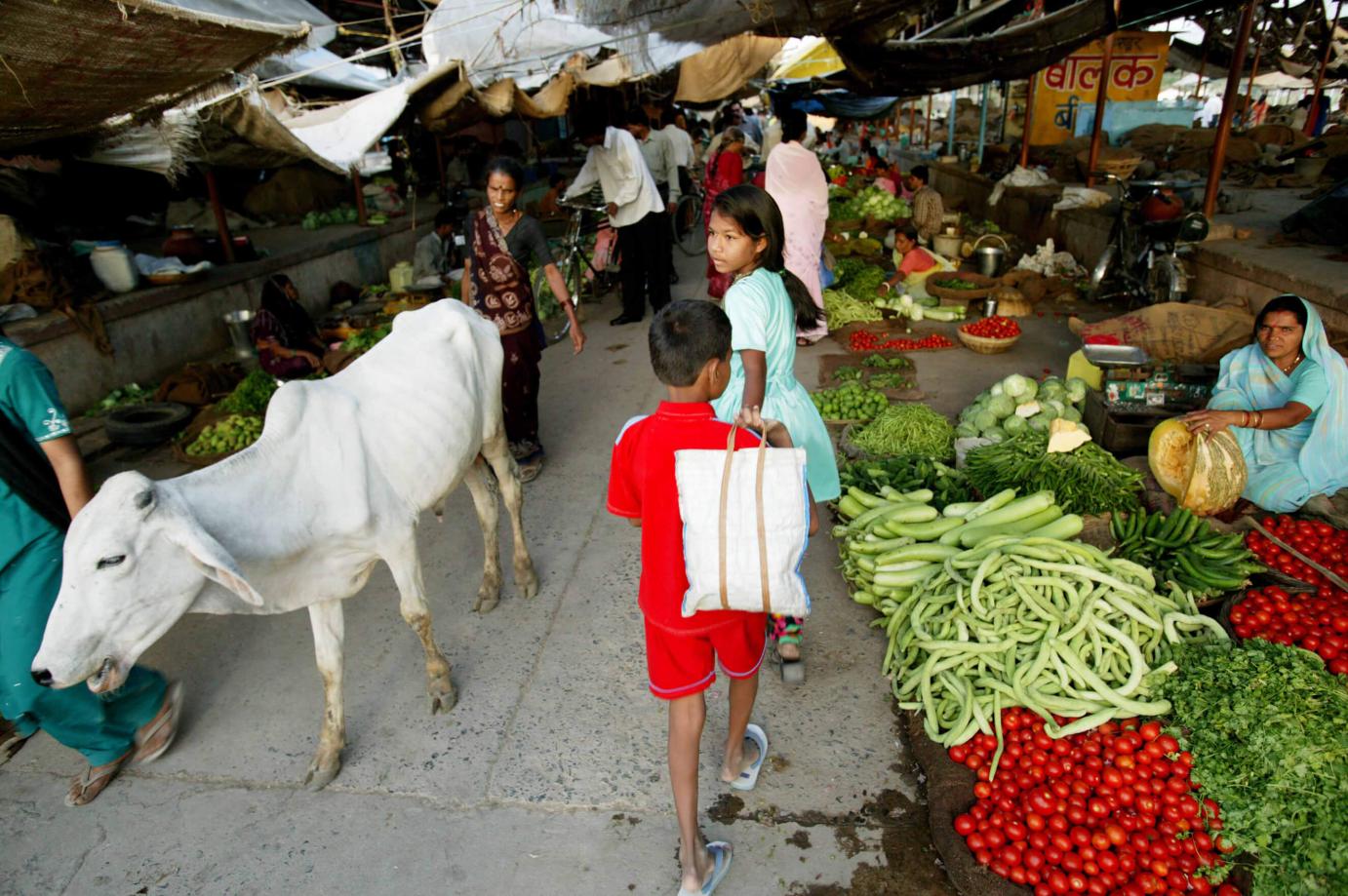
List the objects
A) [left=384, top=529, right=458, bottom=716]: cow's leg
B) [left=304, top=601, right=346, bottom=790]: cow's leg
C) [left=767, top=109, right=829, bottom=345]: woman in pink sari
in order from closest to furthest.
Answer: [left=304, top=601, right=346, bottom=790]: cow's leg, [left=384, top=529, right=458, bottom=716]: cow's leg, [left=767, top=109, right=829, bottom=345]: woman in pink sari

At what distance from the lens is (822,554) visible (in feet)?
14.1

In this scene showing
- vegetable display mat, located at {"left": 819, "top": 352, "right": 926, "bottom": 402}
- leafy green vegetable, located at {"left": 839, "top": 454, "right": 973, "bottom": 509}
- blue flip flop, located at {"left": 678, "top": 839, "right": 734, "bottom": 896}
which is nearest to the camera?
blue flip flop, located at {"left": 678, "top": 839, "right": 734, "bottom": 896}

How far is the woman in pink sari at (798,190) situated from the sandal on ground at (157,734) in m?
5.58

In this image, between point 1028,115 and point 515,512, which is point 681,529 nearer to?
point 515,512

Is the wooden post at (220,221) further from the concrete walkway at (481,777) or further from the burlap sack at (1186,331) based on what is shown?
the burlap sack at (1186,331)

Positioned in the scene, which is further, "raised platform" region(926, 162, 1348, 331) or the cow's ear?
"raised platform" region(926, 162, 1348, 331)

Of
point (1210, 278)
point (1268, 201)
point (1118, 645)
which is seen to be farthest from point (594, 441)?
point (1268, 201)

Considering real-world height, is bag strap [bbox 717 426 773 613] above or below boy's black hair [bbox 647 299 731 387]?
below

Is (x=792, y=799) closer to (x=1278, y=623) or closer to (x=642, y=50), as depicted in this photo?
(x=1278, y=623)

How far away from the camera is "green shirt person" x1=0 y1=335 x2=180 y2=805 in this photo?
2.63m

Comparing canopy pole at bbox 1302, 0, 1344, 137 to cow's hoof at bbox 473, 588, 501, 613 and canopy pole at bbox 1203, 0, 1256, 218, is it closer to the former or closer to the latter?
canopy pole at bbox 1203, 0, 1256, 218

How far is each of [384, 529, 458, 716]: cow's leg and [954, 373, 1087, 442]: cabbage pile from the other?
11.4 feet

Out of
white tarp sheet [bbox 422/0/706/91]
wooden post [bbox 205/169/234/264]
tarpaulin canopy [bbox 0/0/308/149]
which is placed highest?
white tarp sheet [bbox 422/0/706/91]

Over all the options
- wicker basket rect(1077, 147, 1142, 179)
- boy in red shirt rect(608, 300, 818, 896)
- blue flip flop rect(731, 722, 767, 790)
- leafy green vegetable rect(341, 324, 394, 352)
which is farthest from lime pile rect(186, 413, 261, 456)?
wicker basket rect(1077, 147, 1142, 179)
